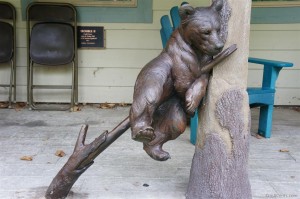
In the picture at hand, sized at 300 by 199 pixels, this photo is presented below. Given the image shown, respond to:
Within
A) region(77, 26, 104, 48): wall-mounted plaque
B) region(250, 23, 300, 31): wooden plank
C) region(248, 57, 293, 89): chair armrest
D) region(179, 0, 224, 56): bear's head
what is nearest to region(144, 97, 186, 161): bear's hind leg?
region(179, 0, 224, 56): bear's head

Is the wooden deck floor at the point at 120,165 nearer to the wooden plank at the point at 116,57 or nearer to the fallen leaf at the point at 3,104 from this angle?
the fallen leaf at the point at 3,104

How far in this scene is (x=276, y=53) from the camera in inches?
181

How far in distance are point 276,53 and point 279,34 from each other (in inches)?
9.0

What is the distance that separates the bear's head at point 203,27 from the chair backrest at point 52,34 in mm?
2798

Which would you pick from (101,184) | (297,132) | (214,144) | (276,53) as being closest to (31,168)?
(101,184)

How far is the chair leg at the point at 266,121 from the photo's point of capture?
3.44 metres

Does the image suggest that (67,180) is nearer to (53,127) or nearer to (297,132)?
(53,127)

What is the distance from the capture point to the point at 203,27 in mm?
1811

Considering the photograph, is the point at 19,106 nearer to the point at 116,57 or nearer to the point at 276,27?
the point at 116,57

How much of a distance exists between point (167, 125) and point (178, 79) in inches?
Result: 10.1

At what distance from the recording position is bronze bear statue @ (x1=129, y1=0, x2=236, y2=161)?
180cm

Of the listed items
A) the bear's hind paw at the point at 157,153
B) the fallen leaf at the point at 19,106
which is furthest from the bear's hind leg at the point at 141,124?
the fallen leaf at the point at 19,106

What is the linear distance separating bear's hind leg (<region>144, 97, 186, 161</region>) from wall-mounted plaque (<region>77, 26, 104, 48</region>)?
2741mm

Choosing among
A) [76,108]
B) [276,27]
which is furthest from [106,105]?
[276,27]
